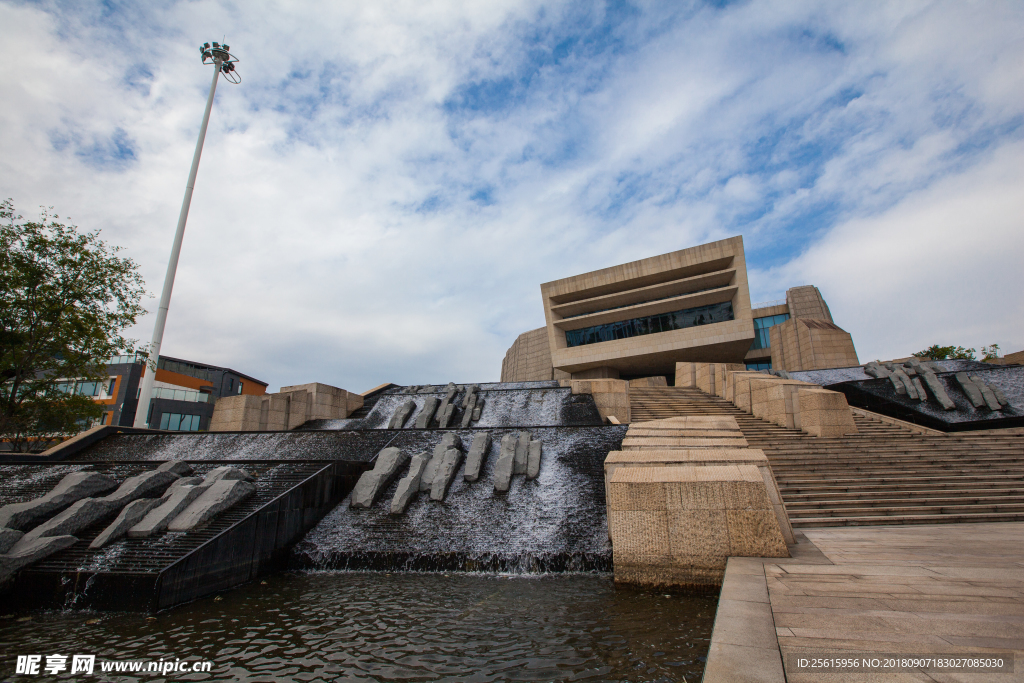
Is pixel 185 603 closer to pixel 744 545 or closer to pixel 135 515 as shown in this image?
pixel 135 515

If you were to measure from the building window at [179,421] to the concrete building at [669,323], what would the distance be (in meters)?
31.9

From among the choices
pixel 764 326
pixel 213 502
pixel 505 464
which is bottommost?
pixel 213 502

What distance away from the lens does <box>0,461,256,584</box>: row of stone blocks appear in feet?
22.5

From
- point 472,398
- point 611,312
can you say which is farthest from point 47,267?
point 611,312

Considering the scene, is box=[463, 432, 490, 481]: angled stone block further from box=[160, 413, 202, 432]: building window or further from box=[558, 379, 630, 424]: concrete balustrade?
box=[160, 413, 202, 432]: building window

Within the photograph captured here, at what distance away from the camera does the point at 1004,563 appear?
4992 millimetres

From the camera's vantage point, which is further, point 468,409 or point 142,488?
point 468,409

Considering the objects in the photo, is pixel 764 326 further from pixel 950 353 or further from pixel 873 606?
pixel 873 606

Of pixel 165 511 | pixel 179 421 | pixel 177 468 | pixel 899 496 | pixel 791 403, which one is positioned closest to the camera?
pixel 165 511

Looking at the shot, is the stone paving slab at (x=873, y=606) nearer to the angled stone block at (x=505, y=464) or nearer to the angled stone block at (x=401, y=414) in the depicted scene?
the angled stone block at (x=505, y=464)

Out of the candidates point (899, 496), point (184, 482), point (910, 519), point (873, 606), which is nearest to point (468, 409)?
point (184, 482)

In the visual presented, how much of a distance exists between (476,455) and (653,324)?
95.2ft

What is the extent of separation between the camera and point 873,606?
12.2ft

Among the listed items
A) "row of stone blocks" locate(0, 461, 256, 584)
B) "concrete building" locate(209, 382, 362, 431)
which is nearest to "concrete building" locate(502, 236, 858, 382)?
"concrete building" locate(209, 382, 362, 431)
